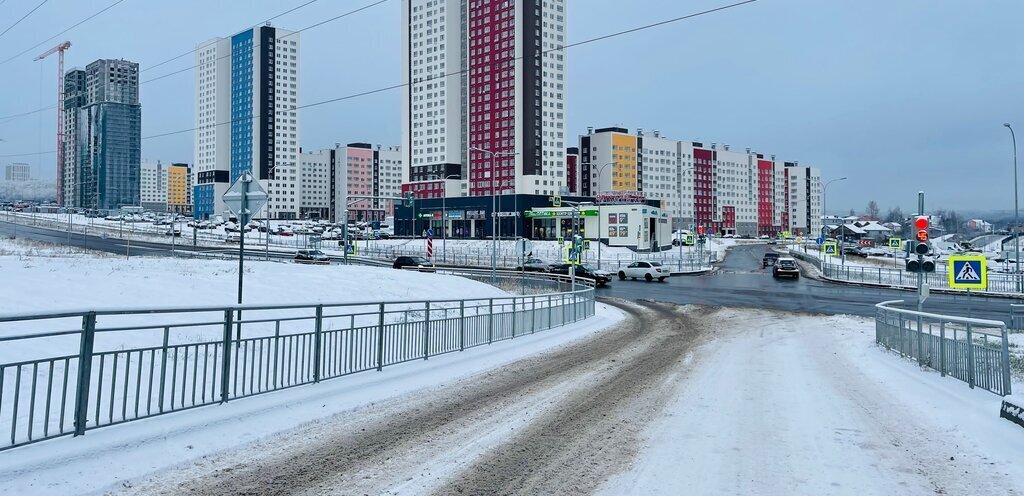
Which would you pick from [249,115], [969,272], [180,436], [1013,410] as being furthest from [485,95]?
[180,436]

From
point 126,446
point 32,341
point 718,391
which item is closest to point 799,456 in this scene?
point 718,391

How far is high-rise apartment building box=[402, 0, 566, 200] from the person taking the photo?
375ft

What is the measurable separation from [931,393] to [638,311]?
67.7 ft

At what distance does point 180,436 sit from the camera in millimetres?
7719

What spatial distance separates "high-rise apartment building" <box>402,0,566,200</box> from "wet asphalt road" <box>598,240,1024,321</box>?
58.3m

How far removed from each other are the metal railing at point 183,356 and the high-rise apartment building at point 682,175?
13392 cm

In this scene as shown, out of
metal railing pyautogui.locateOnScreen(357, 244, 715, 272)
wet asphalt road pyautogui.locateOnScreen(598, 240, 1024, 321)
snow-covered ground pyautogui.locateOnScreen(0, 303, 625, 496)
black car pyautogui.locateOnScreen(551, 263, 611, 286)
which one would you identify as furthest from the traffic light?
metal railing pyautogui.locateOnScreen(357, 244, 715, 272)

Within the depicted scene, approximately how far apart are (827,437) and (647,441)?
2146 millimetres

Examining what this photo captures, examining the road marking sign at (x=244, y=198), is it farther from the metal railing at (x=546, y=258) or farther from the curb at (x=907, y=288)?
the metal railing at (x=546, y=258)

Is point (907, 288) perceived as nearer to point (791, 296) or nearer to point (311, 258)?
point (791, 296)

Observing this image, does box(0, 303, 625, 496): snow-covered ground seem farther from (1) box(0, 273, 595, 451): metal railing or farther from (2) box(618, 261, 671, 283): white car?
(2) box(618, 261, 671, 283): white car

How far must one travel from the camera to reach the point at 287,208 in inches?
7382

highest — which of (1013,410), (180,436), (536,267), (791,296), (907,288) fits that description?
(536,267)

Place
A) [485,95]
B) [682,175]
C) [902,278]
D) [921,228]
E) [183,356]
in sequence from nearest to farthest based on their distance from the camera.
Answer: [183,356] < [921,228] < [902,278] < [485,95] < [682,175]
